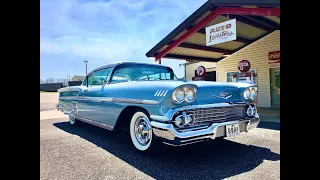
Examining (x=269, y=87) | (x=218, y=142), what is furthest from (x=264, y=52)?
(x=218, y=142)

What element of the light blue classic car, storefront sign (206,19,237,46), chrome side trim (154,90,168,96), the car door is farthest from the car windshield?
storefront sign (206,19,237,46)

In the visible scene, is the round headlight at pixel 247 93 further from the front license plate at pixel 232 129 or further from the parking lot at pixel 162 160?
the parking lot at pixel 162 160

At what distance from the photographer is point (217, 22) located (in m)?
8.24

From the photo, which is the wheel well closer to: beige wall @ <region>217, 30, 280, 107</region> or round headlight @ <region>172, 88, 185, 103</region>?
round headlight @ <region>172, 88, 185, 103</region>

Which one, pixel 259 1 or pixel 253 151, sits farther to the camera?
pixel 259 1

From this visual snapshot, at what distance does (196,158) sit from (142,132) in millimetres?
798

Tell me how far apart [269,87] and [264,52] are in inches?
59.8

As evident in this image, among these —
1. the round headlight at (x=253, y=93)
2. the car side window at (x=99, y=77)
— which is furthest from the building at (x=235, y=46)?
the car side window at (x=99, y=77)

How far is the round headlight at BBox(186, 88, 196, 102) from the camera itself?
2.64 meters

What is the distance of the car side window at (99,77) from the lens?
407 centimetres

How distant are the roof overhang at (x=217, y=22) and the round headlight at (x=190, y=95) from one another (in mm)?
3989

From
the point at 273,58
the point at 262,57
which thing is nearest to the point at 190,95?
the point at 273,58
